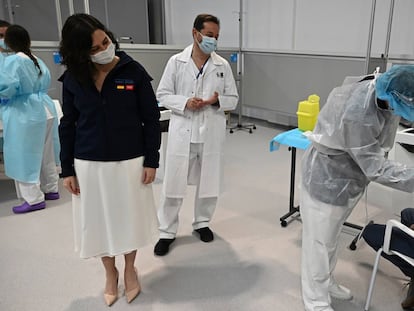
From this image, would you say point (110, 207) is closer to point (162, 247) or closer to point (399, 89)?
point (162, 247)

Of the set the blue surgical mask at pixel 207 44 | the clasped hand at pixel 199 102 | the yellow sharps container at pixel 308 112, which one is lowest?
the yellow sharps container at pixel 308 112

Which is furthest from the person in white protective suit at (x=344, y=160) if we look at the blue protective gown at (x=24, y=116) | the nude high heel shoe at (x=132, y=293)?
the blue protective gown at (x=24, y=116)

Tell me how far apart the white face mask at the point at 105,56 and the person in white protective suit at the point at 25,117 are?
1310 mm

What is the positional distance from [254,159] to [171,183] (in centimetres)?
210

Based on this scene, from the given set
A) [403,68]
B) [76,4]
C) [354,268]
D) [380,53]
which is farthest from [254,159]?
[76,4]

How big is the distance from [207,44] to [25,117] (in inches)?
58.9

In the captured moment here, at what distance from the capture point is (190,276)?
2061mm

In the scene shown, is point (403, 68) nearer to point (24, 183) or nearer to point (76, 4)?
point (24, 183)

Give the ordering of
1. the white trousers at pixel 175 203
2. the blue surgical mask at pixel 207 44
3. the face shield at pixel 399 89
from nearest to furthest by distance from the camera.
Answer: the face shield at pixel 399 89, the blue surgical mask at pixel 207 44, the white trousers at pixel 175 203

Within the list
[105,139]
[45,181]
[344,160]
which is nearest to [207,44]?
[105,139]

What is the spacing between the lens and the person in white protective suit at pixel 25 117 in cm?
252

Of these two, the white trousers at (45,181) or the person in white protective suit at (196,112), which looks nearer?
the person in white protective suit at (196,112)

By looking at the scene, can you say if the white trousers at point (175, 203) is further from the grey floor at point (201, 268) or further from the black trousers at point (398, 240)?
the black trousers at point (398, 240)

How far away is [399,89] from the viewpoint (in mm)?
1298
